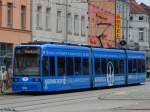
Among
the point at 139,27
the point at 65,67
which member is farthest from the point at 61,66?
the point at 139,27

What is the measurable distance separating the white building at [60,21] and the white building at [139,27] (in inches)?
1125

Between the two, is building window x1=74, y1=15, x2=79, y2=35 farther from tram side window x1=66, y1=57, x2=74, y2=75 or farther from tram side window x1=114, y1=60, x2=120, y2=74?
tram side window x1=66, y1=57, x2=74, y2=75

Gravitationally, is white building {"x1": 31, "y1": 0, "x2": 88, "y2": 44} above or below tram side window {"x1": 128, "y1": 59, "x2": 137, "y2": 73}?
above

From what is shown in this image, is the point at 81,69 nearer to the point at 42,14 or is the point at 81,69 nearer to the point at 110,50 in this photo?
the point at 110,50

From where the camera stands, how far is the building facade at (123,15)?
8393 centimetres

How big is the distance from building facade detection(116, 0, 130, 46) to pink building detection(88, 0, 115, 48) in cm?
357

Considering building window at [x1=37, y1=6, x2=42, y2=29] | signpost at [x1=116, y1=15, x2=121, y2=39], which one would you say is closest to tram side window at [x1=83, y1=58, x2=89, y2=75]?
building window at [x1=37, y1=6, x2=42, y2=29]

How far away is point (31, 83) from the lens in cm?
3688

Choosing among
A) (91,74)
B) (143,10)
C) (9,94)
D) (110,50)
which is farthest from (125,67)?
(143,10)

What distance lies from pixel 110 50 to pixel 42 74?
1132 centimetres

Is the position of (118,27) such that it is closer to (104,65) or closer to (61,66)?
(104,65)

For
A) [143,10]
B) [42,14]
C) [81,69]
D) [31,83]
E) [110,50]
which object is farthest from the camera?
[143,10]

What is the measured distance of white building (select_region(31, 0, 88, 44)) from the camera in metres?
54.8

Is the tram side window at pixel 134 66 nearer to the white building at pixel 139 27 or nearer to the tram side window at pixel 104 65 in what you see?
the tram side window at pixel 104 65
